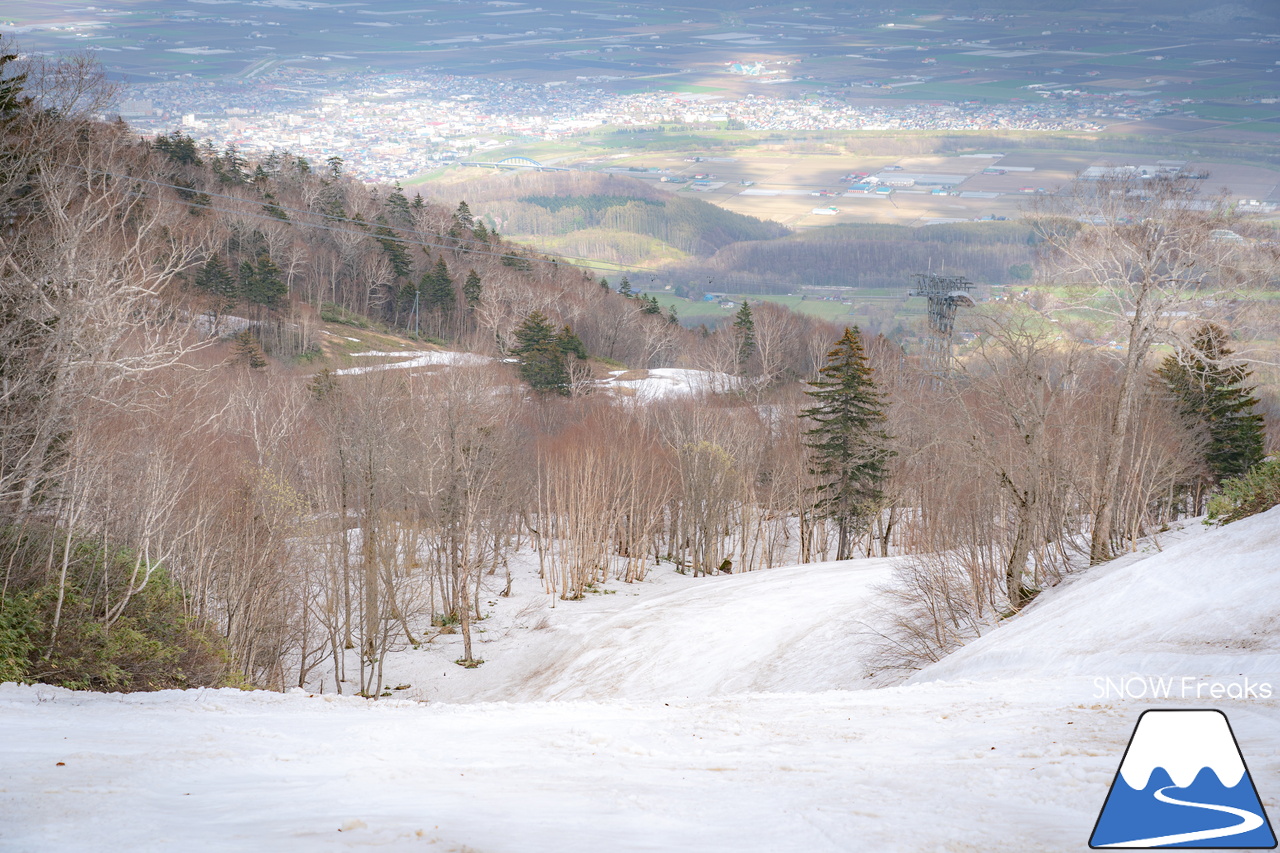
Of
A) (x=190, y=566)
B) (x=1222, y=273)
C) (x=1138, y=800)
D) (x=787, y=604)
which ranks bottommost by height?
(x=787, y=604)

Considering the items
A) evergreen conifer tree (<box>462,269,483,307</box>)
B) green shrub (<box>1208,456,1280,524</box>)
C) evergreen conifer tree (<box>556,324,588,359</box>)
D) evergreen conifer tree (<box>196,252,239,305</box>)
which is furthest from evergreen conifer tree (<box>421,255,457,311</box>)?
green shrub (<box>1208,456,1280,524</box>)

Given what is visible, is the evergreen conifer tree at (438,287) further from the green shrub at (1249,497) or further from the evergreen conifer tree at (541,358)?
the green shrub at (1249,497)

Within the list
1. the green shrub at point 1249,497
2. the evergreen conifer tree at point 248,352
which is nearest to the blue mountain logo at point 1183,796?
the green shrub at point 1249,497

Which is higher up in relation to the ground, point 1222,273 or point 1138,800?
point 1222,273

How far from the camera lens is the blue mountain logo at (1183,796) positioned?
5703 millimetres

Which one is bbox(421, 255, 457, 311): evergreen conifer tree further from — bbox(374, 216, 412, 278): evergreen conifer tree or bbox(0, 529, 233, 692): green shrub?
bbox(0, 529, 233, 692): green shrub

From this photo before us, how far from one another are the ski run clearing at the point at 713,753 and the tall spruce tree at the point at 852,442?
23074mm

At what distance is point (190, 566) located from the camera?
26984 mm

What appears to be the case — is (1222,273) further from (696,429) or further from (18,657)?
(696,429)

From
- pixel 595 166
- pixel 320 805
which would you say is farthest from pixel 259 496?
pixel 595 166

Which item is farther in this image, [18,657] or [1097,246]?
[1097,246]

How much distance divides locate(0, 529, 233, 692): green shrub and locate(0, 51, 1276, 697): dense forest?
0.20ft

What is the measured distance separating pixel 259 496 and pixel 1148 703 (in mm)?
25799

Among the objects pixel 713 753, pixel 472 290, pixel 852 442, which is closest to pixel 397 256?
pixel 472 290
